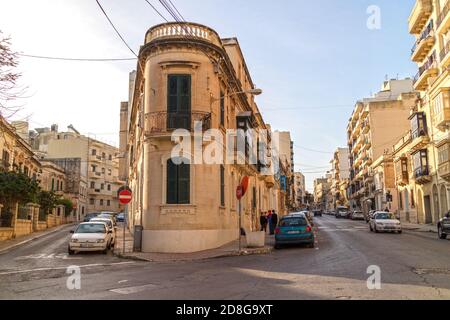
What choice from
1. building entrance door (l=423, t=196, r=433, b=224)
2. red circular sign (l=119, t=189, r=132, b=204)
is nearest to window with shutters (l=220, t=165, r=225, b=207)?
red circular sign (l=119, t=189, r=132, b=204)

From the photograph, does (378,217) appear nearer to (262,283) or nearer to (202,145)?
(202,145)

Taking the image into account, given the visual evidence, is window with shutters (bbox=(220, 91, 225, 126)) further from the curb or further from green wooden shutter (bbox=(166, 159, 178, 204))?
the curb

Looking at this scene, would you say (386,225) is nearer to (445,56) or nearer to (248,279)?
(445,56)

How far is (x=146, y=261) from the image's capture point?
1633cm

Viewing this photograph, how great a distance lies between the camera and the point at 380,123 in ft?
222

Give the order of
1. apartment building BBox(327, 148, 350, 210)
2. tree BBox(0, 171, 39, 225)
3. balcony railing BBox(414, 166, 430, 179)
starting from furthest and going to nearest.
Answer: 1. apartment building BBox(327, 148, 350, 210)
2. balcony railing BBox(414, 166, 430, 179)
3. tree BBox(0, 171, 39, 225)

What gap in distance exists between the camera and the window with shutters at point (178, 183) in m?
19.6

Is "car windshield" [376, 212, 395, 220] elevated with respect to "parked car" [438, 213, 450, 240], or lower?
elevated

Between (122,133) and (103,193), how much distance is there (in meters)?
35.2

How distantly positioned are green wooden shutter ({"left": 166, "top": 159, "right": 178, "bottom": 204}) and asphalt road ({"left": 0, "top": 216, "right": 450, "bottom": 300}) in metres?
4.60

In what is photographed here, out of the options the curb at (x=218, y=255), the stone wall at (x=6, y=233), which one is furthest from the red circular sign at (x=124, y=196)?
the stone wall at (x=6, y=233)

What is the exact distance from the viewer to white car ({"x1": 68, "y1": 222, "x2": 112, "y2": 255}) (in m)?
19.3

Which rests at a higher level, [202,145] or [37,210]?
[202,145]
